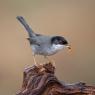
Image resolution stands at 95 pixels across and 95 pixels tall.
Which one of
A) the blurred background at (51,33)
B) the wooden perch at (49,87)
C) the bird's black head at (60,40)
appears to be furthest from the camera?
the blurred background at (51,33)

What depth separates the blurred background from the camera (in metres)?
5.17

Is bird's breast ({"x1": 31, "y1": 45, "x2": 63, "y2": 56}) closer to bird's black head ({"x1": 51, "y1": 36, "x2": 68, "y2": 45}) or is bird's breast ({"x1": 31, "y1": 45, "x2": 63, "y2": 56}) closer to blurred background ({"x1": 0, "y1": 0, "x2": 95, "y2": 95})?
bird's black head ({"x1": 51, "y1": 36, "x2": 68, "y2": 45})

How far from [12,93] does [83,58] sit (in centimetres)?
90

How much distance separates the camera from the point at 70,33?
5.52m

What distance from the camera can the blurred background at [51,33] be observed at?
517cm

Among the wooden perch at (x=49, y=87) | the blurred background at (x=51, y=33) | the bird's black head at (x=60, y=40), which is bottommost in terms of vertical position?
the wooden perch at (x=49, y=87)

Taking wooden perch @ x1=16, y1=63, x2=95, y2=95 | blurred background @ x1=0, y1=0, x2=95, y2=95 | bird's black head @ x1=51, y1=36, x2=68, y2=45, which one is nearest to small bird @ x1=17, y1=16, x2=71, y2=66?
bird's black head @ x1=51, y1=36, x2=68, y2=45

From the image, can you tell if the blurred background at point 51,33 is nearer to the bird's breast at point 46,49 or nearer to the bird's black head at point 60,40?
the bird's breast at point 46,49

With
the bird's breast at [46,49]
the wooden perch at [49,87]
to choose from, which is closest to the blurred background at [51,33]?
the bird's breast at [46,49]

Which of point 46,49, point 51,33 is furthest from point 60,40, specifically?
point 51,33

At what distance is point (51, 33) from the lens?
18.3ft

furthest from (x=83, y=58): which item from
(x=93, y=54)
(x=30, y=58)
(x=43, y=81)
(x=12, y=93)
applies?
(x=43, y=81)

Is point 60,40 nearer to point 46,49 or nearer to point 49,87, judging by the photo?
point 46,49

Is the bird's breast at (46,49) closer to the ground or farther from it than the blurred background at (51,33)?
closer to the ground
